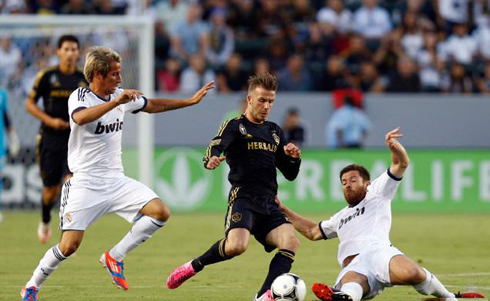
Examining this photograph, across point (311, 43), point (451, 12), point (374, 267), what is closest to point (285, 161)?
point (374, 267)

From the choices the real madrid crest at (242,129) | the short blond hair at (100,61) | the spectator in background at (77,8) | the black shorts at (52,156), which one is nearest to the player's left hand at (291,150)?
→ the real madrid crest at (242,129)

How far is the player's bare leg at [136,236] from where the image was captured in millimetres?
8312

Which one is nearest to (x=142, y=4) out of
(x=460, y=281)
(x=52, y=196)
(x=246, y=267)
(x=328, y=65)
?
(x=328, y=65)

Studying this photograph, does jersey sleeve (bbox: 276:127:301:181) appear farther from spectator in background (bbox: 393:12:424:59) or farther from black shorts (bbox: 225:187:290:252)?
spectator in background (bbox: 393:12:424:59)

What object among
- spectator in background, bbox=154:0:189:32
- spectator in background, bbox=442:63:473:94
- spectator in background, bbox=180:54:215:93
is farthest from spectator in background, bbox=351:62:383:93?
spectator in background, bbox=154:0:189:32

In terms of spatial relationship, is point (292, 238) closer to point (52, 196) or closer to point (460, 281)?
point (460, 281)

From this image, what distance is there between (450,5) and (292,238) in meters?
15.6

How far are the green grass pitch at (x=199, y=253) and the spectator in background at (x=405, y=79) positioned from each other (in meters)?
3.96

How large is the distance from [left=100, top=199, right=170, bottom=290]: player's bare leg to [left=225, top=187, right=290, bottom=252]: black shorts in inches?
23.6

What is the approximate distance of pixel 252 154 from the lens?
829cm

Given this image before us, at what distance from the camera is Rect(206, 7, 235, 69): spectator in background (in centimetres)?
2073

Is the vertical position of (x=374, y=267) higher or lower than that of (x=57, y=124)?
lower

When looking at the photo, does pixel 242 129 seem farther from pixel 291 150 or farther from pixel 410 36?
pixel 410 36

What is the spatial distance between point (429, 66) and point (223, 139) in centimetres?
1363
